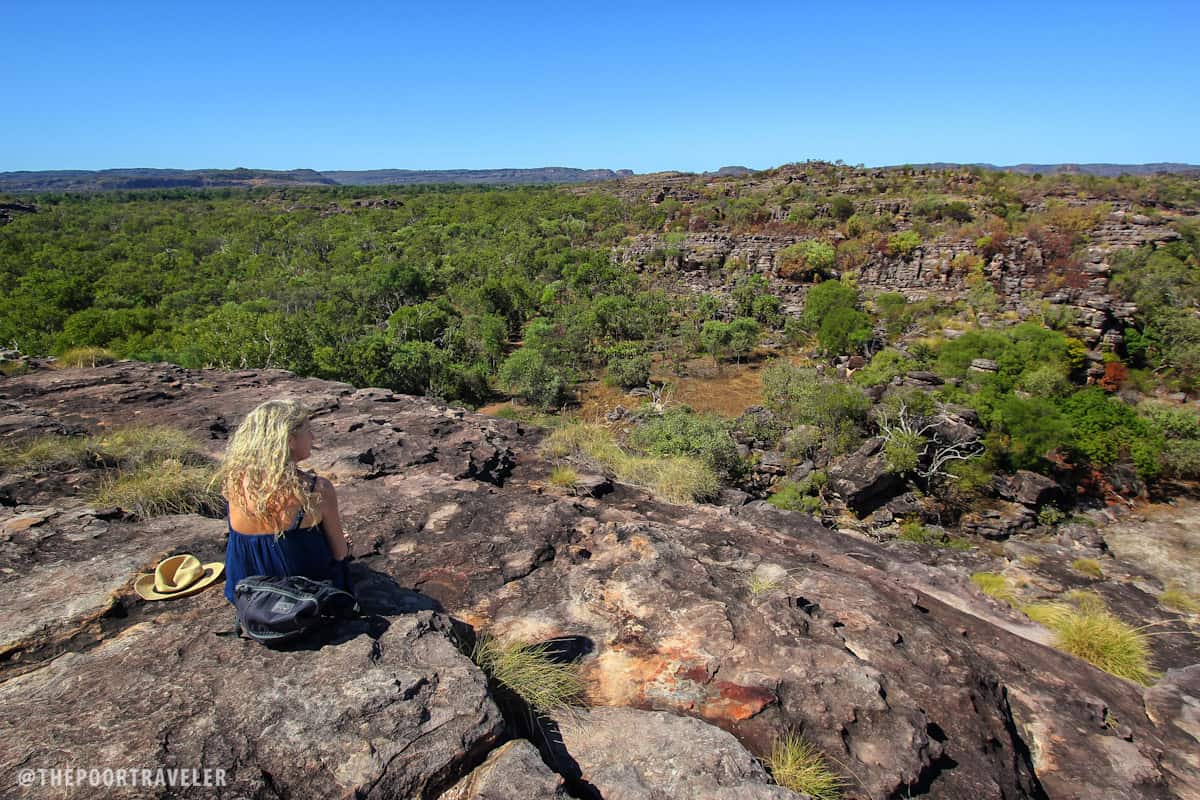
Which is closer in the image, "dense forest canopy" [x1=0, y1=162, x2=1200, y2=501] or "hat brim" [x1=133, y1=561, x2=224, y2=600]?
"hat brim" [x1=133, y1=561, x2=224, y2=600]

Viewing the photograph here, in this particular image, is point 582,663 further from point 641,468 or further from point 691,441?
point 691,441

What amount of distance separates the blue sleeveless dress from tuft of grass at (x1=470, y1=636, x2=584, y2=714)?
943 millimetres

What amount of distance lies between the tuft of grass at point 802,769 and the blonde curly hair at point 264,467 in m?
2.50

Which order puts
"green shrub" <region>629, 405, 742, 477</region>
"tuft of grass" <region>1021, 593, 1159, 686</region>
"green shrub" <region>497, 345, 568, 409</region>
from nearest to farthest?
"tuft of grass" <region>1021, 593, 1159, 686</region> → "green shrub" <region>629, 405, 742, 477</region> → "green shrub" <region>497, 345, 568, 409</region>

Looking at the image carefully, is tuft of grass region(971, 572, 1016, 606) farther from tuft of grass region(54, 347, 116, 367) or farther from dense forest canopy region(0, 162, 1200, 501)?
tuft of grass region(54, 347, 116, 367)

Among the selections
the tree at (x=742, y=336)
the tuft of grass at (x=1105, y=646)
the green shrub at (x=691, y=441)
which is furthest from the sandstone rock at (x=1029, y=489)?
the tree at (x=742, y=336)

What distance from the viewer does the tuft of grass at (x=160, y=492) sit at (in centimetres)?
433

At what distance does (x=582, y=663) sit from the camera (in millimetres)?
3340

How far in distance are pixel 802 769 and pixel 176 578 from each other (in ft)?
10.6

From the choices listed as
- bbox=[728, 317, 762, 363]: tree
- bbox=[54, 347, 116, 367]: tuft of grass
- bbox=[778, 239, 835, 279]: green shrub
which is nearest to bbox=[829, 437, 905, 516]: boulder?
bbox=[728, 317, 762, 363]: tree

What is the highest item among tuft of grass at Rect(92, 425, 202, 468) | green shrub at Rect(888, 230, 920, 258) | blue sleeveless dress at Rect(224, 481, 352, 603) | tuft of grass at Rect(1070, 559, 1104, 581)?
green shrub at Rect(888, 230, 920, 258)

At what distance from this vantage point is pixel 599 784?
2488 millimetres

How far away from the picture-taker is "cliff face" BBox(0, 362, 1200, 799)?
7.43 ft

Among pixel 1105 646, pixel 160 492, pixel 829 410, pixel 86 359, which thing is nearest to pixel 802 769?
pixel 1105 646
